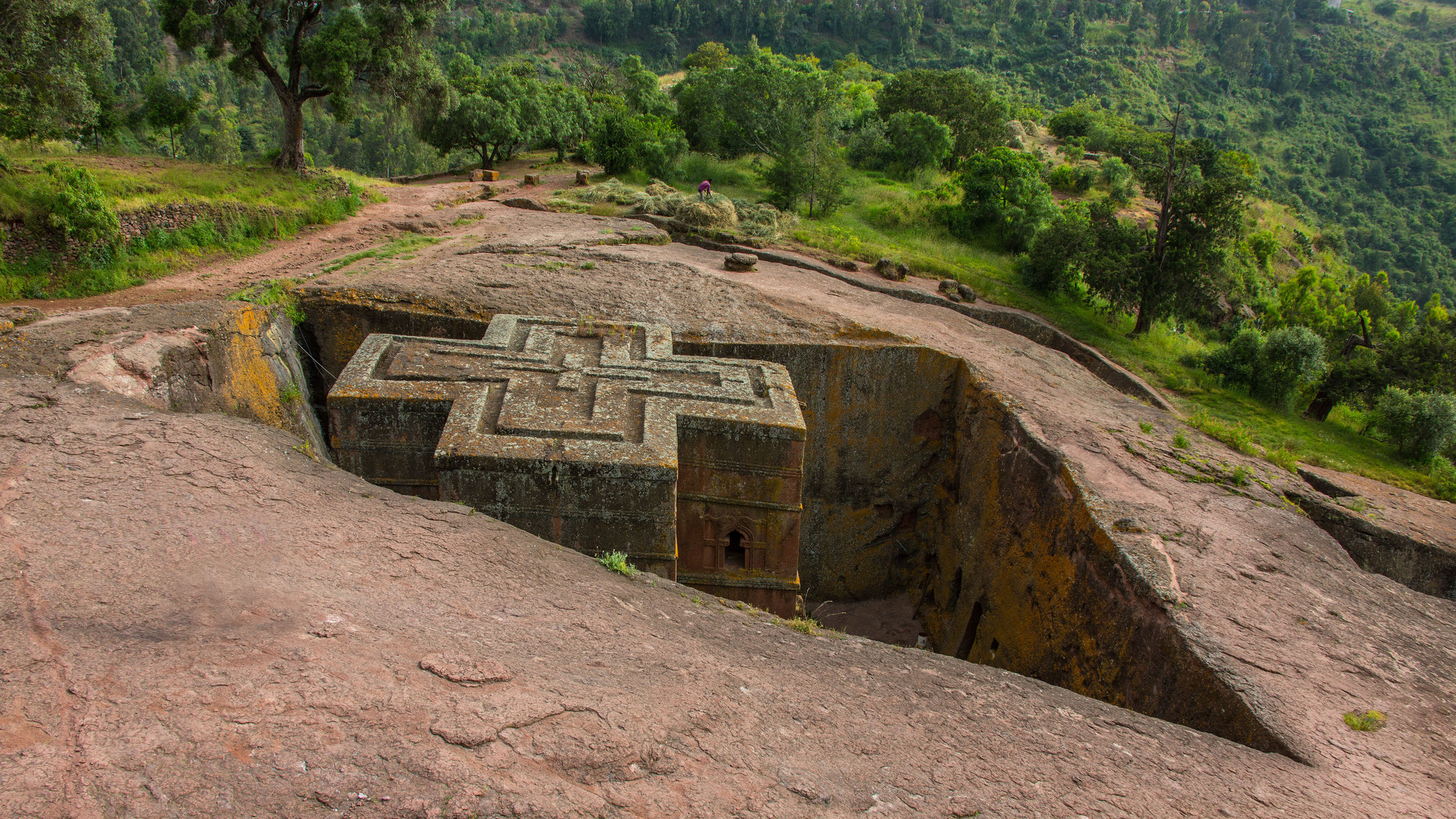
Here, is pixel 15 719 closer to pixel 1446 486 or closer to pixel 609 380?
pixel 609 380

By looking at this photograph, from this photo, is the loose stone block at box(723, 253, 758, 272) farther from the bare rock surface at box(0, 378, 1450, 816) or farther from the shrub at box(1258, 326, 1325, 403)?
the shrub at box(1258, 326, 1325, 403)

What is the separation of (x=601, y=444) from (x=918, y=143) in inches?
903

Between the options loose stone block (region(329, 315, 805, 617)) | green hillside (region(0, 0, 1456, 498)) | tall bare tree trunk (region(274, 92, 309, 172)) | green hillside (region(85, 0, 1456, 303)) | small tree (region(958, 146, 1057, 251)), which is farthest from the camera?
green hillside (region(85, 0, 1456, 303))

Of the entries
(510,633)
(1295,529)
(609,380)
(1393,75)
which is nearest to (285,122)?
(609,380)

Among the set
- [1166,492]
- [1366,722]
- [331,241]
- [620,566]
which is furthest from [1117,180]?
[620,566]

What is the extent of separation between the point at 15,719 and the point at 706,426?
17.6 feet

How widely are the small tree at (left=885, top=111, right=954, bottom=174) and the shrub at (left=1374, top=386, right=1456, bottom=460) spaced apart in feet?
56.3

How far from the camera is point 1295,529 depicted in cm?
748

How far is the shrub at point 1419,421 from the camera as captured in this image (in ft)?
36.2

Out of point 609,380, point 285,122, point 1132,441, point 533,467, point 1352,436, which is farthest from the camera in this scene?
point 285,122

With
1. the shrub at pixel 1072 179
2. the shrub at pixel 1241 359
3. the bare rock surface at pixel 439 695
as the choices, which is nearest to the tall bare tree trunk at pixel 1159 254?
the shrub at pixel 1241 359

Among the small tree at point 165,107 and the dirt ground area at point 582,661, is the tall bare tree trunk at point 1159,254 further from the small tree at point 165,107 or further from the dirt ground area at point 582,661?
the small tree at point 165,107

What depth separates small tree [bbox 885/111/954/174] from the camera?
26.5 metres

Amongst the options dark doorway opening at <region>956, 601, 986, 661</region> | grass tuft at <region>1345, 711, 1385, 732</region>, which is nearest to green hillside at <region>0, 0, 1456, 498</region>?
dark doorway opening at <region>956, 601, 986, 661</region>
